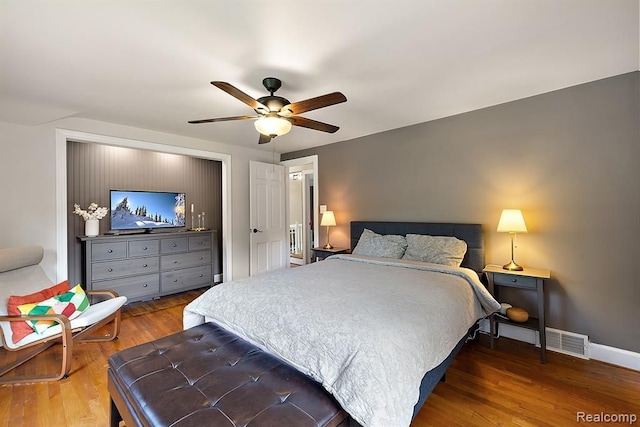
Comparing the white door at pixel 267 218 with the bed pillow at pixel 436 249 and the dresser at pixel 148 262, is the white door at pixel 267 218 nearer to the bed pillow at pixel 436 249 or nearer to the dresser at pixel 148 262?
the dresser at pixel 148 262

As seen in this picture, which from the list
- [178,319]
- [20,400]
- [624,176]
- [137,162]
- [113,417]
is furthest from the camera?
[137,162]

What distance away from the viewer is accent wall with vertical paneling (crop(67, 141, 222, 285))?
12.4ft

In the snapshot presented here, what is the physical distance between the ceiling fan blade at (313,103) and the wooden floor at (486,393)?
2146 mm

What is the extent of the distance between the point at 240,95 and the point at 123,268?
3.17 m

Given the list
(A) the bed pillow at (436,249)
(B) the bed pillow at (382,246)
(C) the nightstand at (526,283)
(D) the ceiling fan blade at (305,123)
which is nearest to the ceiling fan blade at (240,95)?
(D) the ceiling fan blade at (305,123)

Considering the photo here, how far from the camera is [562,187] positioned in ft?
8.29

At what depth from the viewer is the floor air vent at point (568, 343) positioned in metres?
2.41

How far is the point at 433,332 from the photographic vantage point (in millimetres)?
1547

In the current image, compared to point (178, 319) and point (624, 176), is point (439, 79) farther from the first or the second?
point (178, 319)

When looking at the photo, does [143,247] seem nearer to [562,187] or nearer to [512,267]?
[512,267]

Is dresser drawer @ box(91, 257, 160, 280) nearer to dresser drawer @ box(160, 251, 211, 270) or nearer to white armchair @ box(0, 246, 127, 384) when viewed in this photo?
dresser drawer @ box(160, 251, 211, 270)

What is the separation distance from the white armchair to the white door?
6.78 feet

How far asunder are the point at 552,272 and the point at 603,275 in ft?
1.10

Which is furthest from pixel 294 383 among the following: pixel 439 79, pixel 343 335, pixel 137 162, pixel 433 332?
pixel 137 162
